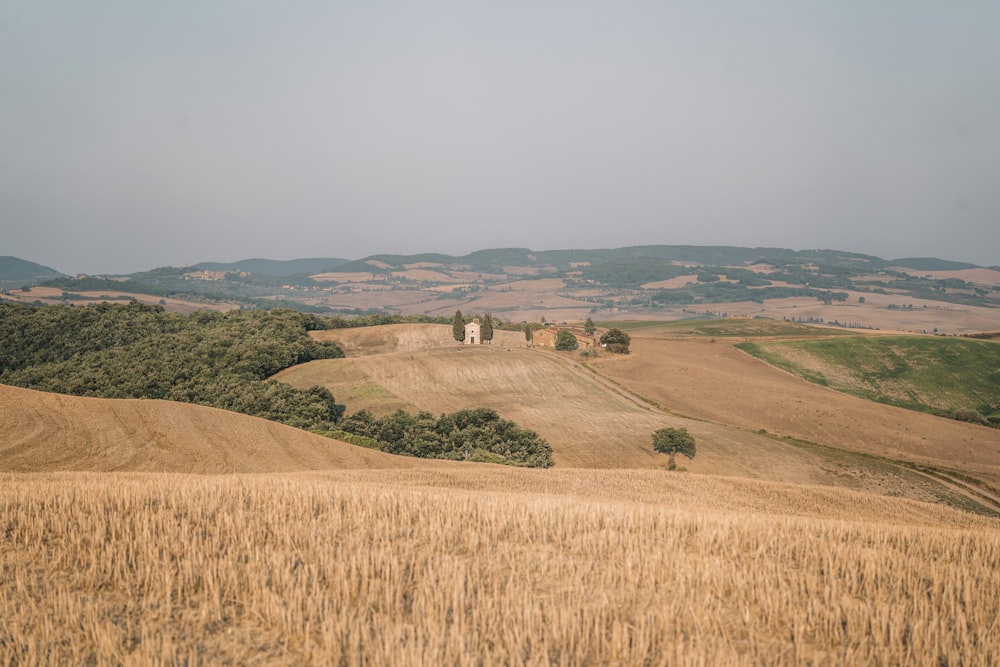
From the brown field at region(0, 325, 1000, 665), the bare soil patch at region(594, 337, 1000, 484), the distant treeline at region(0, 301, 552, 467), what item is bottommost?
the bare soil patch at region(594, 337, 1000, 484)

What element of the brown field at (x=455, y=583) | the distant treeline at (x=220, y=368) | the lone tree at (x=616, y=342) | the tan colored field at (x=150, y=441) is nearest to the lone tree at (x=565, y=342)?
the lone tree at (x=616, y=342)

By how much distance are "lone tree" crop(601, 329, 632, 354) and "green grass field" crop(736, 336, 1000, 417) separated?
36.9 m

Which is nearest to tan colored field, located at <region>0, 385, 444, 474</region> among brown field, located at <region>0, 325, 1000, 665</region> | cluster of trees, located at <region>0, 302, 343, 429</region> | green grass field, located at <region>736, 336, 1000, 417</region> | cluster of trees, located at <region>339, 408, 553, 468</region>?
cluster of trees, located at <region>339, 408, 553, 468</region>

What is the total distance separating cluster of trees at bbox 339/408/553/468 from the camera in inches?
2226

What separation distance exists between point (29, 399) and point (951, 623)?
52.7m

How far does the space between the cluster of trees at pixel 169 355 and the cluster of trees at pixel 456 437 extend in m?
6.88

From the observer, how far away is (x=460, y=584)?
9883 millimetres

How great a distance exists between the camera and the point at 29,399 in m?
41.4

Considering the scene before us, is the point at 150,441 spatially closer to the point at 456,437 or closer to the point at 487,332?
the point at 456,437

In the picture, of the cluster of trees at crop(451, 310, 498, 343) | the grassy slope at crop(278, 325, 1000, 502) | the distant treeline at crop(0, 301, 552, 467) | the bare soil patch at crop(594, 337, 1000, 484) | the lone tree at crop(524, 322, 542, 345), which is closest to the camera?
the grassy slope at crop(278, 325, 1000, 502)

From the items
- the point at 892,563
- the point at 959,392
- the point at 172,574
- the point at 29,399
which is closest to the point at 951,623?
the point at 892,563

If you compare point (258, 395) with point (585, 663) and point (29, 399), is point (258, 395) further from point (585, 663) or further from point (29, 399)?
Result: point (585, 663)

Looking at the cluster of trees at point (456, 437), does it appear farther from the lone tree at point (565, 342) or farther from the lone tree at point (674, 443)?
the lone tree at point (565, 342)

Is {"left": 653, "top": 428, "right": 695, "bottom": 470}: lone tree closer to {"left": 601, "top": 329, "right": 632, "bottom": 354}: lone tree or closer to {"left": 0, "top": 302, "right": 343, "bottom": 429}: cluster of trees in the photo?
{"left": 0, "top": 302, "right": 343, "bottom": 429}: cluster of trees
